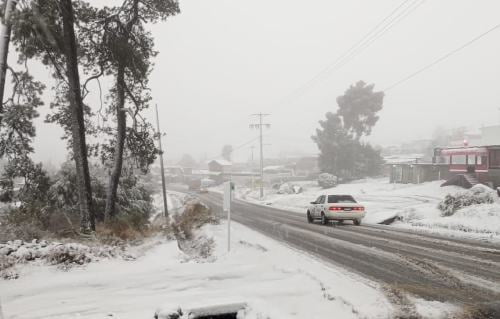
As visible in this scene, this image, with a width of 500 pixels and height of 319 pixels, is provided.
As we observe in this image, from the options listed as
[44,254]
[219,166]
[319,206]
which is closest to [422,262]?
[44,254]

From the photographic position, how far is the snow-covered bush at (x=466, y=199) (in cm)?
2147

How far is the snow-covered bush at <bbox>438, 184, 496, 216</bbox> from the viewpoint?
21469 millimetres

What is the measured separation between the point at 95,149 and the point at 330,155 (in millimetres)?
53700

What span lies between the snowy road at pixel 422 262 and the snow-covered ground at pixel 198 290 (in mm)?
715

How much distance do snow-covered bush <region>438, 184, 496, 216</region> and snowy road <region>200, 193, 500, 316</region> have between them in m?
7.08

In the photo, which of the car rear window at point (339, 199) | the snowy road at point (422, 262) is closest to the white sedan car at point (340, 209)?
the car rear window at point (339, 199)

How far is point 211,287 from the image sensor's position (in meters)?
7.55

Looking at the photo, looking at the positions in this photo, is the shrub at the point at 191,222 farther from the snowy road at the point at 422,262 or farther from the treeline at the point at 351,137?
Answer: the treeline at the point at 351,137

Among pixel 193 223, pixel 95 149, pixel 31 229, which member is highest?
pixel 95 149

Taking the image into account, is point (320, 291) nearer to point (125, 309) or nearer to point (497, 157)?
point (125, 309)

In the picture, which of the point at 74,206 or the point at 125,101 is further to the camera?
the point at 74,206

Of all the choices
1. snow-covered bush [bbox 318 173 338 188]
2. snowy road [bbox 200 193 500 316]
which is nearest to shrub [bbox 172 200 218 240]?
snowy road [bbox 200 193 500 316]

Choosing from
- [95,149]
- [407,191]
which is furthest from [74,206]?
[407,191]

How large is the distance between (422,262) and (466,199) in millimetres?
13586
